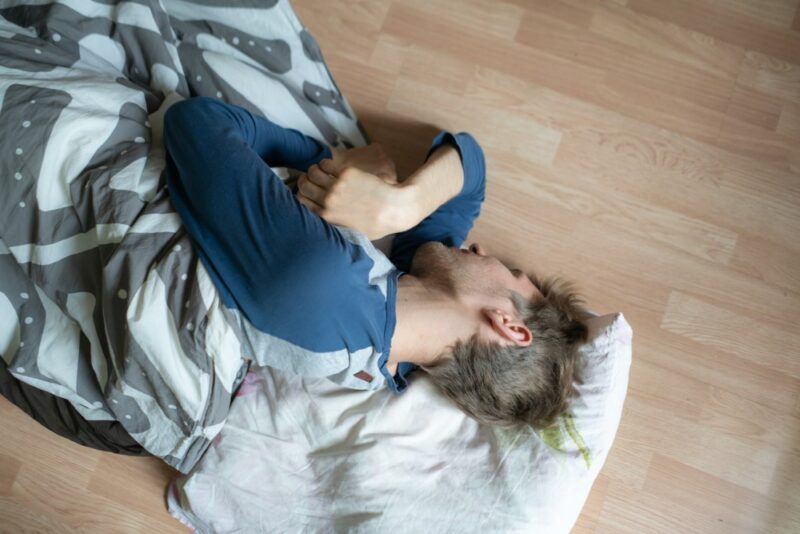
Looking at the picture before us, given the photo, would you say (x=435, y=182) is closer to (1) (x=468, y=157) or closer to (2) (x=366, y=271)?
(1) (x=468, y=157)

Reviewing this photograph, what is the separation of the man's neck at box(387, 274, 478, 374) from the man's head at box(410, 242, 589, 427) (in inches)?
0.6

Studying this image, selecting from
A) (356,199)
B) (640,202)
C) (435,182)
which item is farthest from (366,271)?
(640,202)

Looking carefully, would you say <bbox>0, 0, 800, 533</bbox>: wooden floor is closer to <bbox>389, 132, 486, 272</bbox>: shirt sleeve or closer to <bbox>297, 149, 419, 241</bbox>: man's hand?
<bbox>389, 132, 486, 272</bbox>: shirt sleeve

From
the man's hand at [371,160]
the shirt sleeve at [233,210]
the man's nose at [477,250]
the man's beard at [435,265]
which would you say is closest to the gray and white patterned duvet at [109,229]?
the shirt sleeve at [233,210]

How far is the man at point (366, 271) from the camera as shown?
0.91m

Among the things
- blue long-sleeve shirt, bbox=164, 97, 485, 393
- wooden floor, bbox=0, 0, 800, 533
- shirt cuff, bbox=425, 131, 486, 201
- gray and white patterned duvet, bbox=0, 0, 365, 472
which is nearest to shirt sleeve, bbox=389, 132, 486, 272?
shirt cuff, bbox=425, 131, 486, 201

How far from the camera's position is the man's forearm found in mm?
1104

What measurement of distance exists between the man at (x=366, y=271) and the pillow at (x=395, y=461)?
55 mm

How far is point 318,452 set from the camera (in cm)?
115

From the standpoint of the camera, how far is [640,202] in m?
1.31

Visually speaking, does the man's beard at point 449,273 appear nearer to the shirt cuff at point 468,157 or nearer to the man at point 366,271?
the man at point 366,271

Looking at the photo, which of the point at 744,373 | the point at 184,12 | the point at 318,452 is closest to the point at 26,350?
the point at 318,452

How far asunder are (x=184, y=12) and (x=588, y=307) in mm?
999

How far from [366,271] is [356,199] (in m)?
0.13
